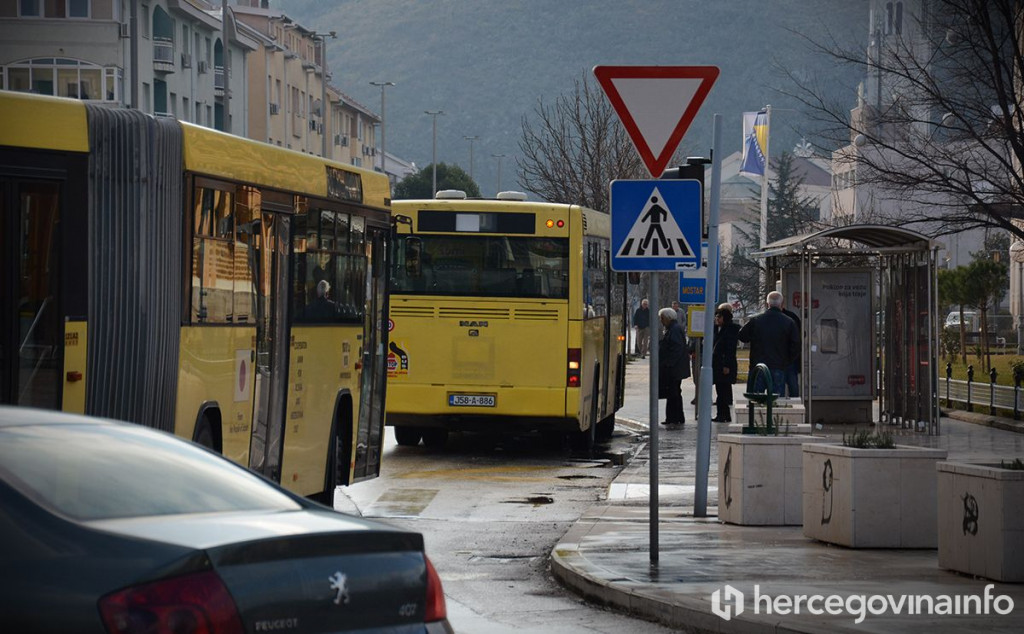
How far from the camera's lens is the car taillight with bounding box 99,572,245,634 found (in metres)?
4.73

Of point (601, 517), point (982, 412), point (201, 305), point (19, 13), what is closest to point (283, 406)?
point (201, 305)

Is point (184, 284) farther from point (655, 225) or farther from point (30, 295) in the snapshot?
point (655, 225)

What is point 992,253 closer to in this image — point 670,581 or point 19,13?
point 19,13

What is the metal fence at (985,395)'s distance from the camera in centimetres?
2766

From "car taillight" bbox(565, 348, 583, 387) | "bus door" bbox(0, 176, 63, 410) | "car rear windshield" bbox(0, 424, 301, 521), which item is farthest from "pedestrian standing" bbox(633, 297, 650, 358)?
"car rear windshield" bbox(0, 424, 301, 521)

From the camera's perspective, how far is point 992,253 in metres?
79.4

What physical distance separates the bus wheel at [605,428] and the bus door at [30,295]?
15.2m

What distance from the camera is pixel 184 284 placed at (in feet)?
37.0

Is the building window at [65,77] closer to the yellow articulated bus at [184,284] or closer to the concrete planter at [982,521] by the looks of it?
the yellow articulated bus at [184,284]

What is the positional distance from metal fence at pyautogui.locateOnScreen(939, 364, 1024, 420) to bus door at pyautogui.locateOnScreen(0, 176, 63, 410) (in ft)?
65.4

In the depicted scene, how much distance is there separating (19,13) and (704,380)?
61.1 meters

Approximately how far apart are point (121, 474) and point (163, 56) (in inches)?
2831

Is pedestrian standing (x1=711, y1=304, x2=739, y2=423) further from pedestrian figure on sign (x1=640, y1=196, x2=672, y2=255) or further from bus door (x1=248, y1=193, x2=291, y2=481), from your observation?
pedestrian figure on sign (x1=640, y1=196, x2=672, y2=255)

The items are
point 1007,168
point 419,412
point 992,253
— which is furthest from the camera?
point 992,253
